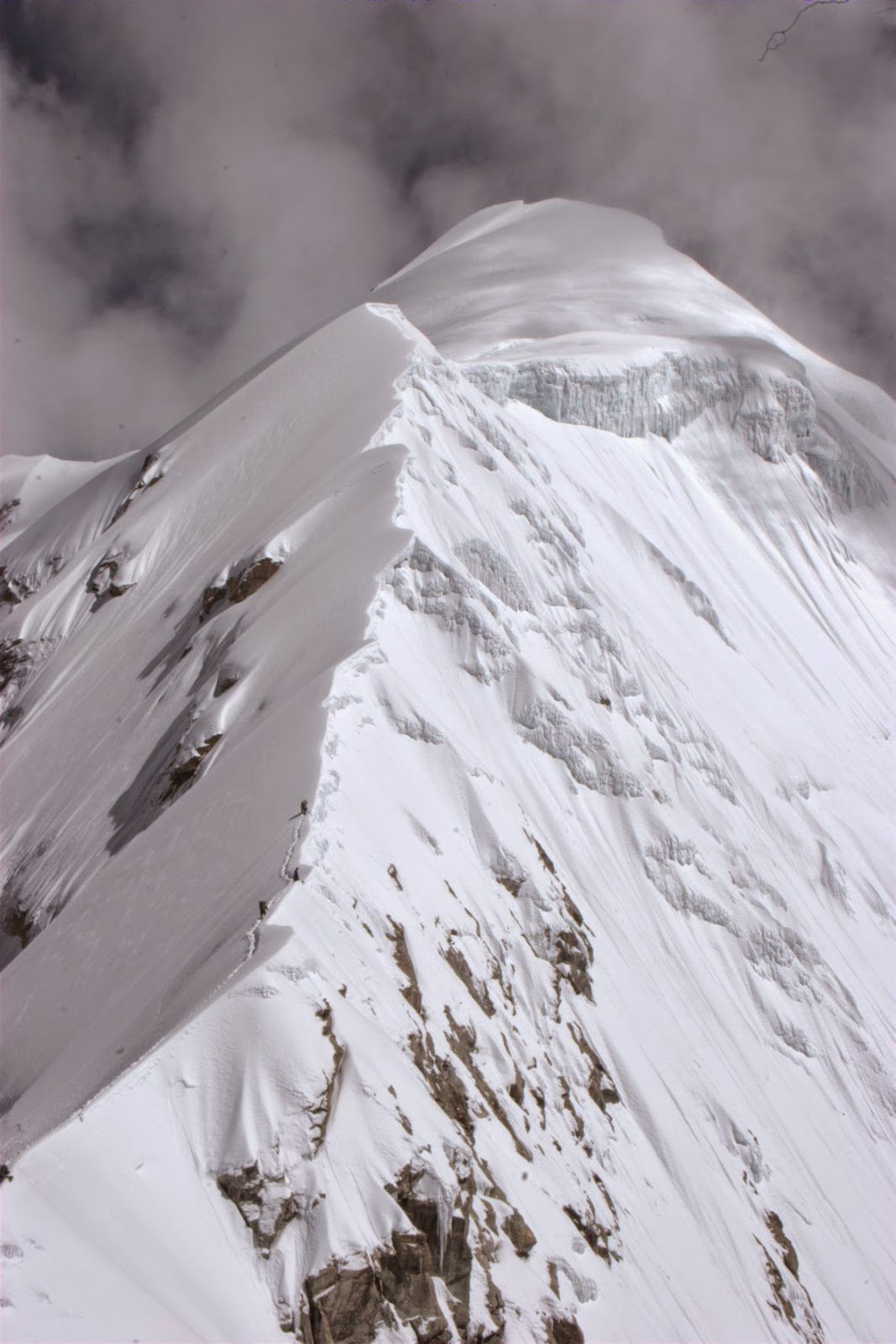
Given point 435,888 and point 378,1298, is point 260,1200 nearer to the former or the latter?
point 378,1298

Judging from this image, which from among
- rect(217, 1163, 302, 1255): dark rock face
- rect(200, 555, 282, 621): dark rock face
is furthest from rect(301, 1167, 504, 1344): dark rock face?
rect(200, 555, 282, 621): dark rock face

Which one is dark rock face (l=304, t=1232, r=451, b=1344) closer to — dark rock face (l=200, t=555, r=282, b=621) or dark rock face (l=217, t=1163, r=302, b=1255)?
dark rock face (l=217, t=1163, r=302, b=1255)

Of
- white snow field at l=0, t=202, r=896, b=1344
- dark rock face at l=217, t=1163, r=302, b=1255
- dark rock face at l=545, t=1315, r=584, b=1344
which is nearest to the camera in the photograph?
dark rock face at l=217, t=1163, r=302, b=1255

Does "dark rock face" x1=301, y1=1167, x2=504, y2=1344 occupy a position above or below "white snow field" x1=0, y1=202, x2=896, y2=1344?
below

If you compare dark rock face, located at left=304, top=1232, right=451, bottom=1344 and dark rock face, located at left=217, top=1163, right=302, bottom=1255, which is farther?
dark rock face, located at left=217, top=1163, right=302, bottom=1255

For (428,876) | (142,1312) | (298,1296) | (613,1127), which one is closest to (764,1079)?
(613,1127)

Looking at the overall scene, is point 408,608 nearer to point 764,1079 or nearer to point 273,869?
point 273,869

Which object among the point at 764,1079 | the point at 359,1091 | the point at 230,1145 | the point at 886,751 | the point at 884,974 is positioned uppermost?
the point at 886,751

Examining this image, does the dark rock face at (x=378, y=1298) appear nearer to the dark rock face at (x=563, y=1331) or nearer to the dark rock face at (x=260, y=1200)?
the dark rock face at (x=260, y=1200)
